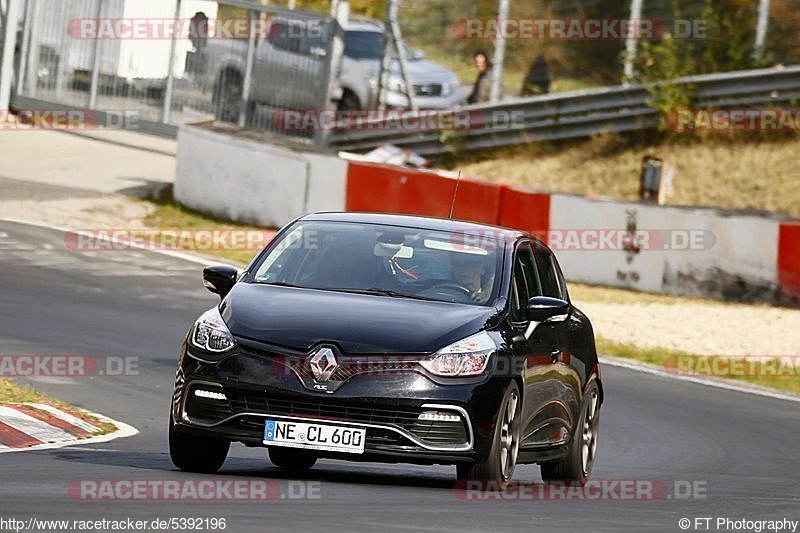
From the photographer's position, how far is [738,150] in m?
28.5

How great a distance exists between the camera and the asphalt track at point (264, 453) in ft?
25.2

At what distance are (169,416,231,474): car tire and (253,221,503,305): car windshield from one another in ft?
3.16

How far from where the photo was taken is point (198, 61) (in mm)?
30531

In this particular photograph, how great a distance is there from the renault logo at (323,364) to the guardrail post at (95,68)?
75.9ft

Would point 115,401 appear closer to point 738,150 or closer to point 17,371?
point 17,371

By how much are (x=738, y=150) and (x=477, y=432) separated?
2060 cm

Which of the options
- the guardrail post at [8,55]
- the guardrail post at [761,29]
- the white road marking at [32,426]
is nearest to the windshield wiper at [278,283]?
the white road marking at [32,426]

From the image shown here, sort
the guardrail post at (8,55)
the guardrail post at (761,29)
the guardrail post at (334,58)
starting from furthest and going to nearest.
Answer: the guardrail post at (8,55) → the guardrail post at (334,58) → the guardrail post at (761,29)

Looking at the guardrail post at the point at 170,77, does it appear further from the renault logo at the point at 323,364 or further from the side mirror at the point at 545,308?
the renault logo at the point at 323,364

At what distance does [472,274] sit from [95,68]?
878 inches

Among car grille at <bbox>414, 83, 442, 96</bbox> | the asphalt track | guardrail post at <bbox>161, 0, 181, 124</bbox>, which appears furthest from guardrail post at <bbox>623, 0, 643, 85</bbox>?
the asphalt track

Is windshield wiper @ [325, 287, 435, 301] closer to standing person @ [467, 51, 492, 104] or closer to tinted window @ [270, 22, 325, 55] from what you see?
standing person @ [467, 51, 492, 104]

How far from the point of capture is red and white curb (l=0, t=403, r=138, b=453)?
10117 millimetres

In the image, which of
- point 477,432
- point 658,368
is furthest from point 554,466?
point 658,368
